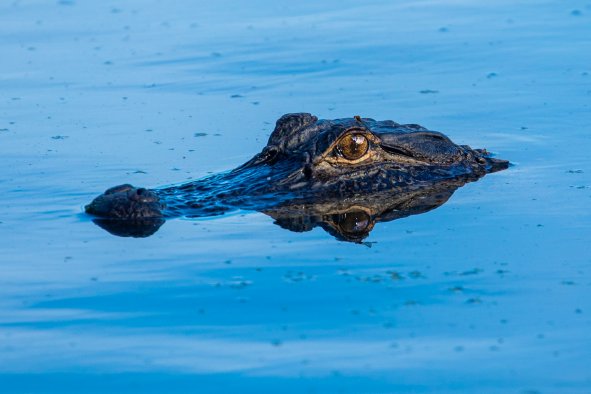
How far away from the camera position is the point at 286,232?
338 inches

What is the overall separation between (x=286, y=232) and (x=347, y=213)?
567mm

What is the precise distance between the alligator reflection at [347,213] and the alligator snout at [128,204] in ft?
0.15

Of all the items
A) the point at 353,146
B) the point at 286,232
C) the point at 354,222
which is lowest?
the point at 286,232

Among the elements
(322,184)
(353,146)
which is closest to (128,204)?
(322,184)

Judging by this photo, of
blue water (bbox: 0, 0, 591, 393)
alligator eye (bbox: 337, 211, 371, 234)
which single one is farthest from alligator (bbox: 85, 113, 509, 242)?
blue water (bbox: 0, 0, 591, 393)

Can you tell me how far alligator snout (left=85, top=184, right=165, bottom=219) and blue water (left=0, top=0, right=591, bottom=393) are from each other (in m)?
0.17

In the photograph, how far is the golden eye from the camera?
9414 mm

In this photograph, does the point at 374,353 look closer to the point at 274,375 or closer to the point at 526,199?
the point at 274,375

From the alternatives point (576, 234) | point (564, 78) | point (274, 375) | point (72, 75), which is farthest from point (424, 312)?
point (72, 75)

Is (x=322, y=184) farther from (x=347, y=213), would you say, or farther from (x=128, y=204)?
(x=128, y=204)

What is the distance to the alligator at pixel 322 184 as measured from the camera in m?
8.84

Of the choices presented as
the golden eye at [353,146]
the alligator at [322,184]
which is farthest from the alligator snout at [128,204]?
the golden eye at [353,146]

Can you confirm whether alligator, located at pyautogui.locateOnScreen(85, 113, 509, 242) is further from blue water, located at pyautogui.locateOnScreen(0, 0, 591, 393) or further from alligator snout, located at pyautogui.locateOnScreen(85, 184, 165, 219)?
blue water, located at pyautogui.locateOnScreen(0, 0, 591, 393)

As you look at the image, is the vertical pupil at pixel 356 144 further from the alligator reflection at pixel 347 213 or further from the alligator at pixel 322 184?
the alligator reflection at pixel 347 213
